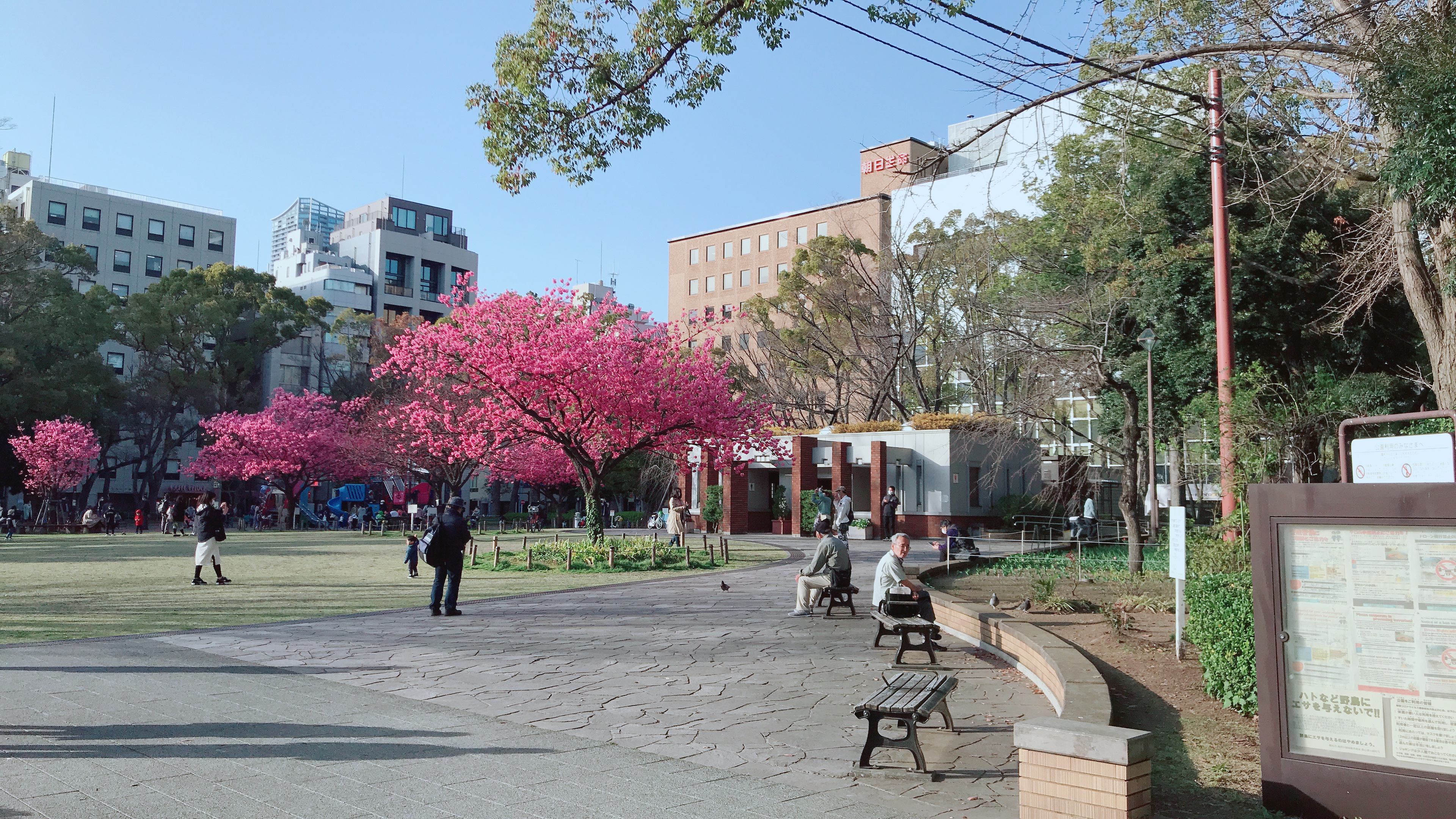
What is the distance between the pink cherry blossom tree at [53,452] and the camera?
4488cm

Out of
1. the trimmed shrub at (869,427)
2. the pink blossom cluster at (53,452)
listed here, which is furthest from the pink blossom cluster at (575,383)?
the pink blossom cluster at (53,452)

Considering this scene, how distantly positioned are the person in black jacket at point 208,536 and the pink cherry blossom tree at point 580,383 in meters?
6.37

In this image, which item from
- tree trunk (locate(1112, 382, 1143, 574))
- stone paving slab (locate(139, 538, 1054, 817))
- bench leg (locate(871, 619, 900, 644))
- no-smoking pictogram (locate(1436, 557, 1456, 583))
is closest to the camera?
no-smoking pictogram (locate(1436, 557, 1456, 583))

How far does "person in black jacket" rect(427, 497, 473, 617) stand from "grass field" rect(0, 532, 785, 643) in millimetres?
1539

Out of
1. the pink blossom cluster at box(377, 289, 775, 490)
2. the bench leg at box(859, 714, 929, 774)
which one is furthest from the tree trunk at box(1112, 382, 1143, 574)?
the bench leg at box(859, 714, 929, 774)

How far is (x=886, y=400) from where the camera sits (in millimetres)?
46594

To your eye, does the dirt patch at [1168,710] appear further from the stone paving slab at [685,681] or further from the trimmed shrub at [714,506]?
the trimmed shrub at [714,506]

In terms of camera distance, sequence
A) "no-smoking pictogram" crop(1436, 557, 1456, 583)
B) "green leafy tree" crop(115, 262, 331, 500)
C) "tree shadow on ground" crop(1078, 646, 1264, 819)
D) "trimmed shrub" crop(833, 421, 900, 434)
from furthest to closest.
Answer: "green leafy tree" crop(115, 262, 331, 500) < "trimmed shrub" crop(833, 421, 900, 434) < "tree shadow on ground" crop(1078, 646, 1264, 819) < "no-smoking pictogram" crop(1436, 557, 1456, 583)

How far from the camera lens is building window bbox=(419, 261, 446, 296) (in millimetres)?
82500

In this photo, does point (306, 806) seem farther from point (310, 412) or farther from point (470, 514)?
point (310, 412)

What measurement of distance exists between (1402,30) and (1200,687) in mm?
6435

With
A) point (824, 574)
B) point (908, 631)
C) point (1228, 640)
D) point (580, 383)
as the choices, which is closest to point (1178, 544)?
point (1228, 640)

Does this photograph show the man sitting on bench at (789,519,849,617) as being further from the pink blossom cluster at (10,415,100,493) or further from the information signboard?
the pink blossom cluster at (10,415,100,493)

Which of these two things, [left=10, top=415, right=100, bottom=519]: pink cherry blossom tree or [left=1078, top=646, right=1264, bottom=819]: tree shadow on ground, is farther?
[left=10, top=415, right=100, bottom=519]: pink cherry blossom tree
